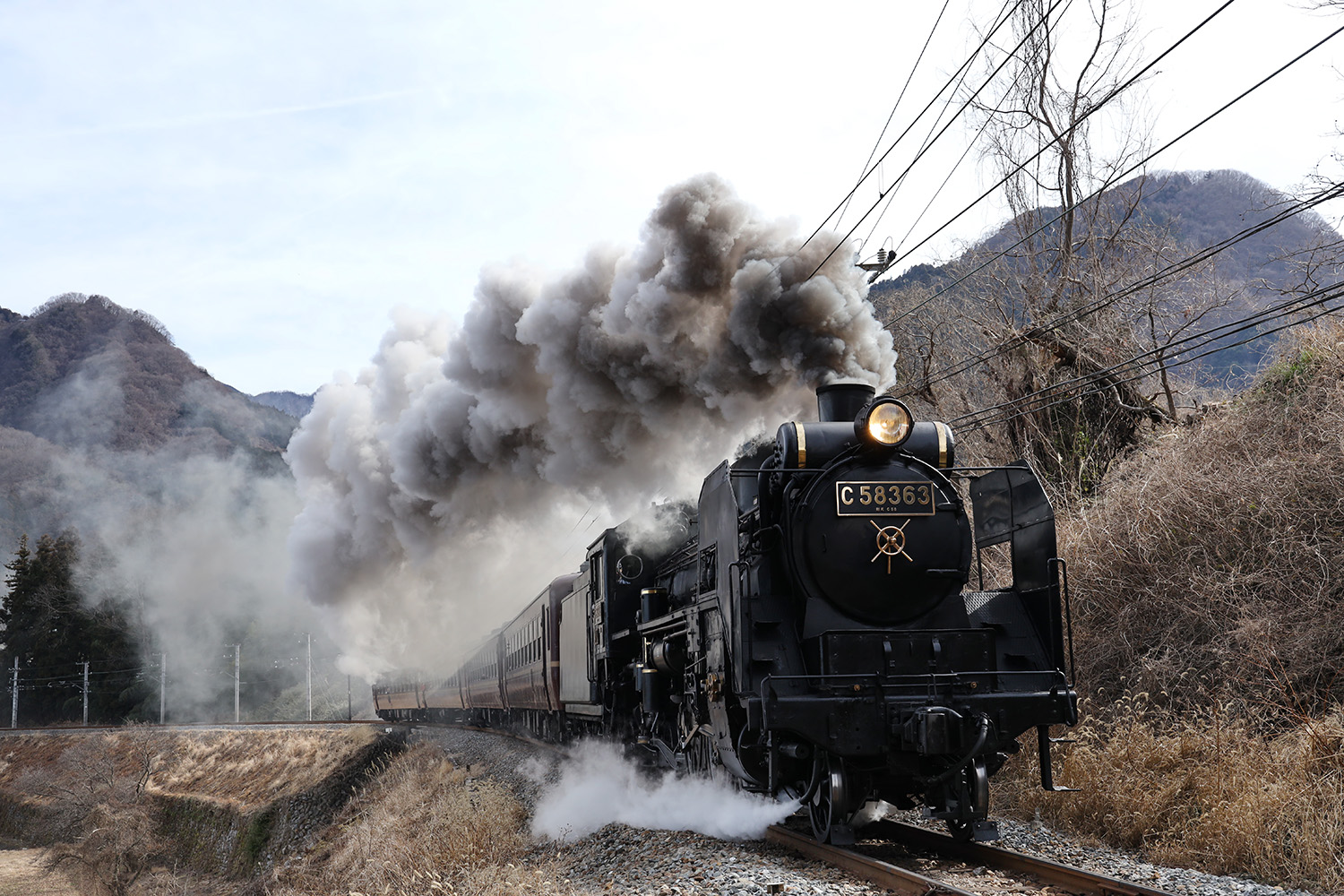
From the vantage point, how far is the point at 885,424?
22.7ft

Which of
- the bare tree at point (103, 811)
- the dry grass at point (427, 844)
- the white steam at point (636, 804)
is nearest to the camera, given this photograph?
the dry grass at point (427, 844)

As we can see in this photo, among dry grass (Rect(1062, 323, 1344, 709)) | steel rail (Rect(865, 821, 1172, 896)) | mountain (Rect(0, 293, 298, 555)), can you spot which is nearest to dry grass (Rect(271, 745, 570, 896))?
steel rail (Rect(865, 821, 1172, 896))

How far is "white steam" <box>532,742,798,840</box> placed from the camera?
27.3 ft

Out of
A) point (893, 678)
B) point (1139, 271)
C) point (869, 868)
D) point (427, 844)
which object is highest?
point (1139, 271)

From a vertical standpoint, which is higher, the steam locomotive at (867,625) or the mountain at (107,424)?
the mountain at (107,424)

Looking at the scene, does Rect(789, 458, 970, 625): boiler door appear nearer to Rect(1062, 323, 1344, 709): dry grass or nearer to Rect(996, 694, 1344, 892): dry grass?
Rect(996, 694, 1344, 892): dry grass

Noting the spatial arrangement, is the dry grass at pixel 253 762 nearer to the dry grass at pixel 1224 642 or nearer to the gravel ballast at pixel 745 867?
the gravel ballast at pixel 745 867

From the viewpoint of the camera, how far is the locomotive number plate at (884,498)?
6.77 metres

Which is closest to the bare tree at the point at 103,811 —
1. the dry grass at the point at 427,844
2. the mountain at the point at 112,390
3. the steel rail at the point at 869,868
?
the dry grass at the point at 427,844

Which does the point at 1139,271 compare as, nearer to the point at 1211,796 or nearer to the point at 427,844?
the point at 1211,796

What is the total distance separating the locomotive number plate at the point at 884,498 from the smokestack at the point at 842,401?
0.84 m

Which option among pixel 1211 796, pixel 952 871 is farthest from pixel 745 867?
pixel 1211 796

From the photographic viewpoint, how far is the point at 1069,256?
1781cm

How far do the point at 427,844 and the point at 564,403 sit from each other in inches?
211
